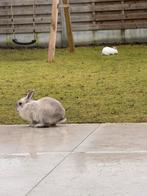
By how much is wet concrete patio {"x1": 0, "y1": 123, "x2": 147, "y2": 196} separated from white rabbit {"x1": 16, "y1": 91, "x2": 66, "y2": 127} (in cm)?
14

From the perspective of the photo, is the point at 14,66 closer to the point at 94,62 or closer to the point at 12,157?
the point at 94,62

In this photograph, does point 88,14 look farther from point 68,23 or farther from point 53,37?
point 53,37

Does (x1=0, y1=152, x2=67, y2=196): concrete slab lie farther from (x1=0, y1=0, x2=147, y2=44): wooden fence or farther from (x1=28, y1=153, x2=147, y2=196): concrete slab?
(x1=0, y1=0, x2=147, y2=44): wooden fence

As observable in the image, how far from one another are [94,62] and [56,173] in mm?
9893

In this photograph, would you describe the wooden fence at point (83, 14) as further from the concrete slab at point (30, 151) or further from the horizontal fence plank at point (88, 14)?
the concrete slab at point (30, 151)

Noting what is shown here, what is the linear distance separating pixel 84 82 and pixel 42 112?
398 cm

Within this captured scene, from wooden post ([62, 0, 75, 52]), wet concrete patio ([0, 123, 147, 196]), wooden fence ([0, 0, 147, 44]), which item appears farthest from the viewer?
wooden fence ([0, 0, 147, 44])

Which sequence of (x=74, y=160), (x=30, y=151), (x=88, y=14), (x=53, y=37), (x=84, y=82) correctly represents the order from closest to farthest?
(x=74, y=160), (x=30, y=151), (x=84, y=82), (x=53, y=37), (x=88, y=14)

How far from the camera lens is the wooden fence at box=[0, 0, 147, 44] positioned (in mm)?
19875

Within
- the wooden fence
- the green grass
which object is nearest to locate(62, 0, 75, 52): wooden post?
the green grass

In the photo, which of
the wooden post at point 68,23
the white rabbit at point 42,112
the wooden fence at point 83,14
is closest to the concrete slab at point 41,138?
the white rabbit at point 42,112

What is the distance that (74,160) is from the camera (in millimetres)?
6570

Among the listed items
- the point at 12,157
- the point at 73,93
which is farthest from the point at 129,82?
the point at 12,157

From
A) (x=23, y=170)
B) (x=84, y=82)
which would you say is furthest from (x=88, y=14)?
(x=23, y=170)
